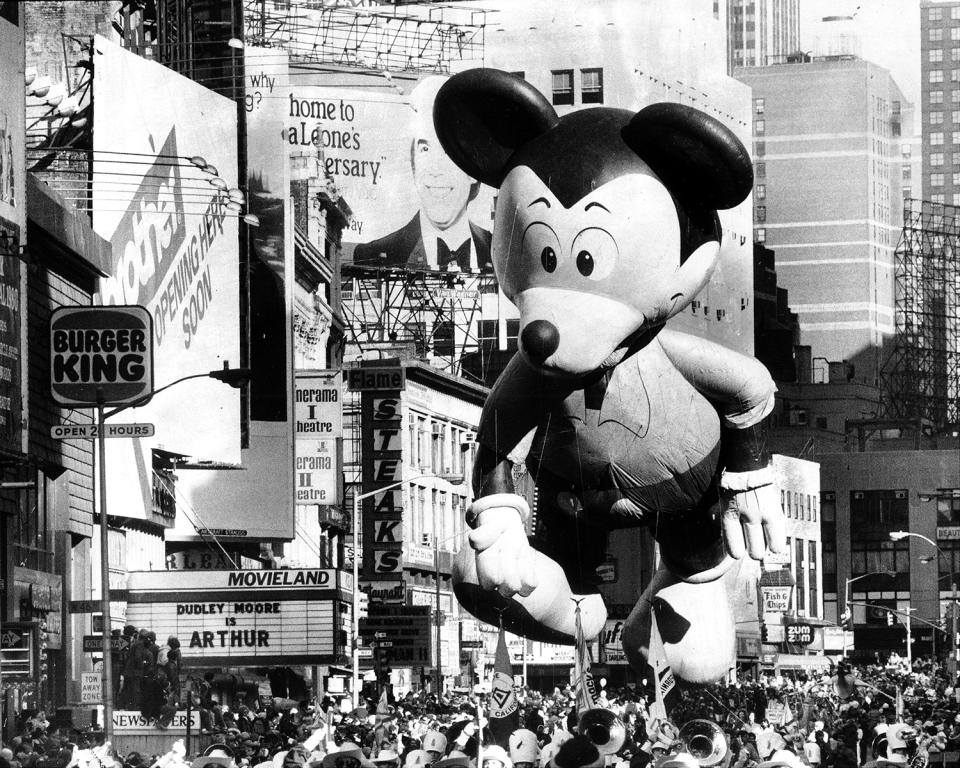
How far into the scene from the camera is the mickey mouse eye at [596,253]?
460 inches

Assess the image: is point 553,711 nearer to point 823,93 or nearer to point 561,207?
point 561,207

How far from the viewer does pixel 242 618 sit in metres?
33.9

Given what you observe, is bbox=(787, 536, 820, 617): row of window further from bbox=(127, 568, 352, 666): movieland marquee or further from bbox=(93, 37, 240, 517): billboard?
bbox=(127, 568, 352, 666): movieland marquee

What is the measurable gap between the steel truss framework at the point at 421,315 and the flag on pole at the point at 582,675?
4989 centimetres

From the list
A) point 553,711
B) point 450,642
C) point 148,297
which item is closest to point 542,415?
point 553,711

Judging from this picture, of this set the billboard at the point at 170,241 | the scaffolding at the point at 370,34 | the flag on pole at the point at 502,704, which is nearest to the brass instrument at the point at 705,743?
the flag on pole at the point at 502,704

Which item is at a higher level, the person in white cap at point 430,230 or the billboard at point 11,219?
the person in white cap at point 430,230

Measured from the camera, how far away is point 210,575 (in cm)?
3391

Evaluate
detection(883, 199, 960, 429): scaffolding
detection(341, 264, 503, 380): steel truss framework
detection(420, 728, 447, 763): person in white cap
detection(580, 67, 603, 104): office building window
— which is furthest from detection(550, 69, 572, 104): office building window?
detection(420, 728, 447, 763): person in white cap

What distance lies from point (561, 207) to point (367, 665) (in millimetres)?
34546

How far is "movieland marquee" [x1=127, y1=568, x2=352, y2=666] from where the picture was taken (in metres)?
33.7

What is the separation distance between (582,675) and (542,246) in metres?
2.84

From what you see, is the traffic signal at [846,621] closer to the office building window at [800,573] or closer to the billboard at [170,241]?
the office building window at [800,573]

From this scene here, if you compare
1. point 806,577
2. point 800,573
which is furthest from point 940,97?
point 800,573
